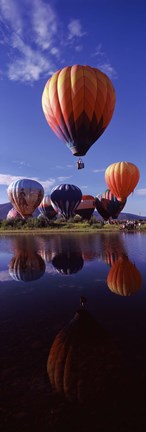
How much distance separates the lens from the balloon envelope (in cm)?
2428

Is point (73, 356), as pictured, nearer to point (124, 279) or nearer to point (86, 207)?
point (124, 279)

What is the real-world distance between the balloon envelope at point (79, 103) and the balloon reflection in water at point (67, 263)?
396 inches

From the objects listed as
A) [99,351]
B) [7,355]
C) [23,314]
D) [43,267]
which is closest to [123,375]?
[99,351]

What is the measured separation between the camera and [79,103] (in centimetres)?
2416

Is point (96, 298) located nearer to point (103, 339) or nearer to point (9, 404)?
point (103, 339)

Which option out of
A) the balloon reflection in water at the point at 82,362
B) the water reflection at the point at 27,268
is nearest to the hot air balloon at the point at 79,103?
the water reflection at the point at 27,268

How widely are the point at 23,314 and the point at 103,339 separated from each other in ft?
9.83

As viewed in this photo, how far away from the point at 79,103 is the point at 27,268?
15.0 metres

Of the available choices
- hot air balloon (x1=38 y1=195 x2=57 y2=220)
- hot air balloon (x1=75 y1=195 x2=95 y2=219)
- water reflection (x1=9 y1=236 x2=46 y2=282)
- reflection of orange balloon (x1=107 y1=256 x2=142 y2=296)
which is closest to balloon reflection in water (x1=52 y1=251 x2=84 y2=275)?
water reflection (x1=9 y1=236 x2=46 y2=282)

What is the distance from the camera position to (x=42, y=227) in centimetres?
5747

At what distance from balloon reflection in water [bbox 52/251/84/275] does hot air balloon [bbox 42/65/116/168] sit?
10.1m

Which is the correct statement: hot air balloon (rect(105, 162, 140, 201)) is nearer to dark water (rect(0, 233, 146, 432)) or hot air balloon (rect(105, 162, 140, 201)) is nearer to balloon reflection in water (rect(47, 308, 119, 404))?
dark water (rect(0, 233, 146, 432))

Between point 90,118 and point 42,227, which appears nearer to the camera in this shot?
point 90,118

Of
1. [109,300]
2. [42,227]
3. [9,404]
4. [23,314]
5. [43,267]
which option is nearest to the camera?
[9,404]
